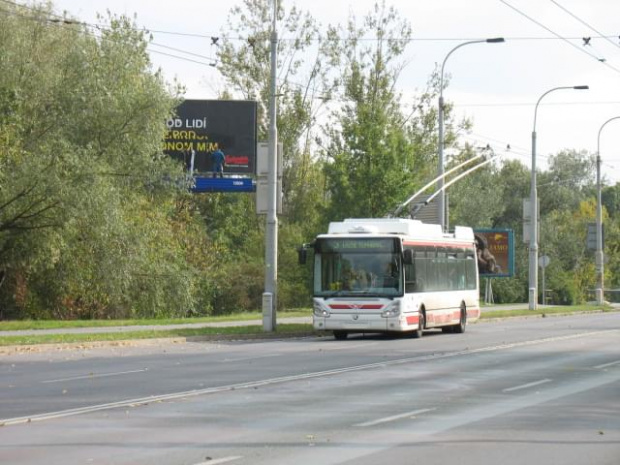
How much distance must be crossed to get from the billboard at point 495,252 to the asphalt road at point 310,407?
124 feet

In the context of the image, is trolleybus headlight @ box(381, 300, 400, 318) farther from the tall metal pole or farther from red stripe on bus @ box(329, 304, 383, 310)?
the tall metal pole

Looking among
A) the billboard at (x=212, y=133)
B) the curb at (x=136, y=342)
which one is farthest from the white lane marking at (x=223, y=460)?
the billboard at (x=212, y=133)

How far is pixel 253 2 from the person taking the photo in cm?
6412

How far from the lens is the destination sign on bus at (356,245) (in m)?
32.7

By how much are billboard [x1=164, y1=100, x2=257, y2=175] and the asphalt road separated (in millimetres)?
23824

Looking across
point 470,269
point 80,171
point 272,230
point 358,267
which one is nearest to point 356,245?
point 358,267

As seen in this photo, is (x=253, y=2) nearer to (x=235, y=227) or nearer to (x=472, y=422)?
(x=235, y=227)

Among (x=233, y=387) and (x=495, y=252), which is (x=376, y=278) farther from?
(x=495, y=252)

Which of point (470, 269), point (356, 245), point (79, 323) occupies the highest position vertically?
point (356, 245)

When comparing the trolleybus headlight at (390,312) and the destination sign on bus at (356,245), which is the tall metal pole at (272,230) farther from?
the trolleybus headlight at (390,312)

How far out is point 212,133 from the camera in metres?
50.0

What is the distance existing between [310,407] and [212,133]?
118 ft

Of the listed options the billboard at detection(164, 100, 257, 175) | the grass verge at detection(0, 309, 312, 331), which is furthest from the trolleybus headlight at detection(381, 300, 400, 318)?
the billboard at detection(164, 100, 257, 175)

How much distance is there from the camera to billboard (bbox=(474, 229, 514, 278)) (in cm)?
6444
